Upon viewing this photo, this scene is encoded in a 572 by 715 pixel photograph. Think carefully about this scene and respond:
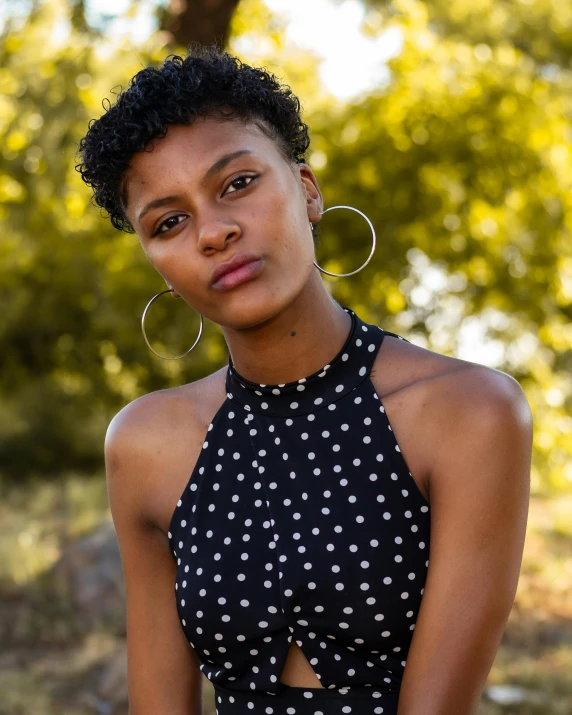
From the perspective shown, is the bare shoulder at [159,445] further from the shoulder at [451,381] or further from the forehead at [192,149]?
the forehead at [192,149]

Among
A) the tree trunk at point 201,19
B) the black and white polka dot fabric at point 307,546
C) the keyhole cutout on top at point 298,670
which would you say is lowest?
the keyhole cutout on top at point 298,670

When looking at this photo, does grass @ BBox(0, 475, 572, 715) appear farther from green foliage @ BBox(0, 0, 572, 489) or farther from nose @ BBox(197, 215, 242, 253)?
nose @ BBox(197, 215, 242, 253)

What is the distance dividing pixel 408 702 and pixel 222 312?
85 cm

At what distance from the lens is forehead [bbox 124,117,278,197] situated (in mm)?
1951

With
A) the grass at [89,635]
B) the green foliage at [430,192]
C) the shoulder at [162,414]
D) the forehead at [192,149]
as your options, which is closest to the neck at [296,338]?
the shoulder at [162,414]

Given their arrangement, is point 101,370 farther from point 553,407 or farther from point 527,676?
point 527,676

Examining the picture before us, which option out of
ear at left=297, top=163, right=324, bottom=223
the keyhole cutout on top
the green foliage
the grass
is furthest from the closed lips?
the green foliage

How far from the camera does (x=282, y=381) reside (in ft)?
6.95

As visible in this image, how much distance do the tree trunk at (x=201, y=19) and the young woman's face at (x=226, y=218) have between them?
407cm

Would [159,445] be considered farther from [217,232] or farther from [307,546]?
[217,232]

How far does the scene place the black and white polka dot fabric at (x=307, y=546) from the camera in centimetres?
192

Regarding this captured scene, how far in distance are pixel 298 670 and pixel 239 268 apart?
85cm

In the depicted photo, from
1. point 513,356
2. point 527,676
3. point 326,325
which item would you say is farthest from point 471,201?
point 326,325

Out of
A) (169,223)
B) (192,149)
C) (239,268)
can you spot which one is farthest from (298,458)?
(192,149)
